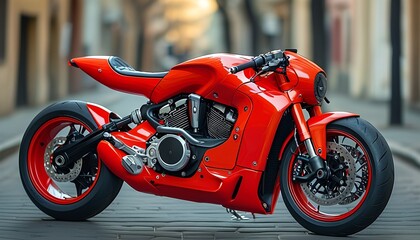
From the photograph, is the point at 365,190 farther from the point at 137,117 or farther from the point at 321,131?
the point at 137,117

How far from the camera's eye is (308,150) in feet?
22.2

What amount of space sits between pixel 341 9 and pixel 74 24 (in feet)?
34.9

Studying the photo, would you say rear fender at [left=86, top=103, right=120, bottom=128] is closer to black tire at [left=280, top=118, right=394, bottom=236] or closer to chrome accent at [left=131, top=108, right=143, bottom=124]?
chrome accent at [left=131, top=108, right=143, bottom=124]

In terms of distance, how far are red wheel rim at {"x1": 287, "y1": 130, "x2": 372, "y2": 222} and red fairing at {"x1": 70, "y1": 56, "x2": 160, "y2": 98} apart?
107cm

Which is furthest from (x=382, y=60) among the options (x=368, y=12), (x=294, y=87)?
(x=294, y=87)

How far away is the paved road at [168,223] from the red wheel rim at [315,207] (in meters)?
0.13

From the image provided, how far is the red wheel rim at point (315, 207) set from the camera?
6.68 meters

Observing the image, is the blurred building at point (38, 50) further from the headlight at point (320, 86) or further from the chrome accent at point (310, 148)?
the chrome accent at point (310, 148)

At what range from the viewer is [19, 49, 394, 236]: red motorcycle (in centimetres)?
672

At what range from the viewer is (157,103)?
7266 millimetres

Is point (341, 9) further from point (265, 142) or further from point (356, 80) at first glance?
point (265, 142)

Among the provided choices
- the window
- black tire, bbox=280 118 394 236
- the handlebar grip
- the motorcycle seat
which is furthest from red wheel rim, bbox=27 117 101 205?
the window

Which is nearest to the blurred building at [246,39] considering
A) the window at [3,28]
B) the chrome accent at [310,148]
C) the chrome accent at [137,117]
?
the window at [3,28]

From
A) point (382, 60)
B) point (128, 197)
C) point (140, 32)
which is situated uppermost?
point (128, 197)
